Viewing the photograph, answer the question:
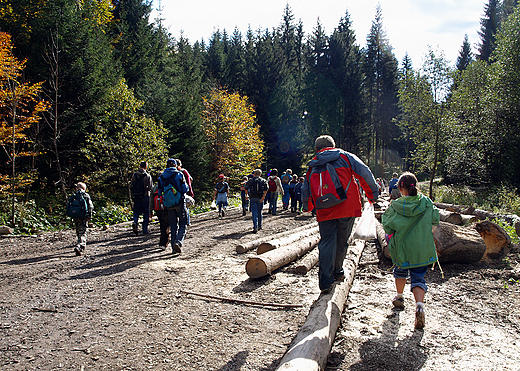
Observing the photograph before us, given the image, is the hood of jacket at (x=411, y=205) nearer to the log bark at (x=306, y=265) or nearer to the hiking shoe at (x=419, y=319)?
the hiking shoe at (x=419, y=319)

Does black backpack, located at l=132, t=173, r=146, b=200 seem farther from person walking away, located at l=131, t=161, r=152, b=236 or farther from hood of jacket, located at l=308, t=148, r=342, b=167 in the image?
hood of jacket, located at l=308, t=148, r=342, b=167

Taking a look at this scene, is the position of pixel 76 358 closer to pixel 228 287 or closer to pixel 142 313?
pixel 142 313

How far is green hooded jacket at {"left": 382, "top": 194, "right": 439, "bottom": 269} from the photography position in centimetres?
407

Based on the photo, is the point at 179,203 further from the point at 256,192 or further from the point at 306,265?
the point at 256,192

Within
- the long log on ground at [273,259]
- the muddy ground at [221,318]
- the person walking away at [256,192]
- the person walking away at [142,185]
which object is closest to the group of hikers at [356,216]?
the muddy ground at [221,318]

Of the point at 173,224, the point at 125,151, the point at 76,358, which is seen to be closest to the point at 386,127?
the point at 125,151

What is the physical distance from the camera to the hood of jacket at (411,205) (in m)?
4.13

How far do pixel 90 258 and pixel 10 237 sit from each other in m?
5.65

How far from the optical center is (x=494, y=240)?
720 cm

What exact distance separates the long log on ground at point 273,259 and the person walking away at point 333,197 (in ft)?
5.30

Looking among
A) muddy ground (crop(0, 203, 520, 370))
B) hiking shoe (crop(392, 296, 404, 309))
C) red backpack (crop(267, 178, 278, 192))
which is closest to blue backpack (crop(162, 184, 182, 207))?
muddy ground (crop(0, 203, 520, 370))

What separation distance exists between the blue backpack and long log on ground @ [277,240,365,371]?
4411 mm

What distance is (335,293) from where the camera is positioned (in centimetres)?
437

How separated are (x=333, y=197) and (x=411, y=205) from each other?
980 mm
